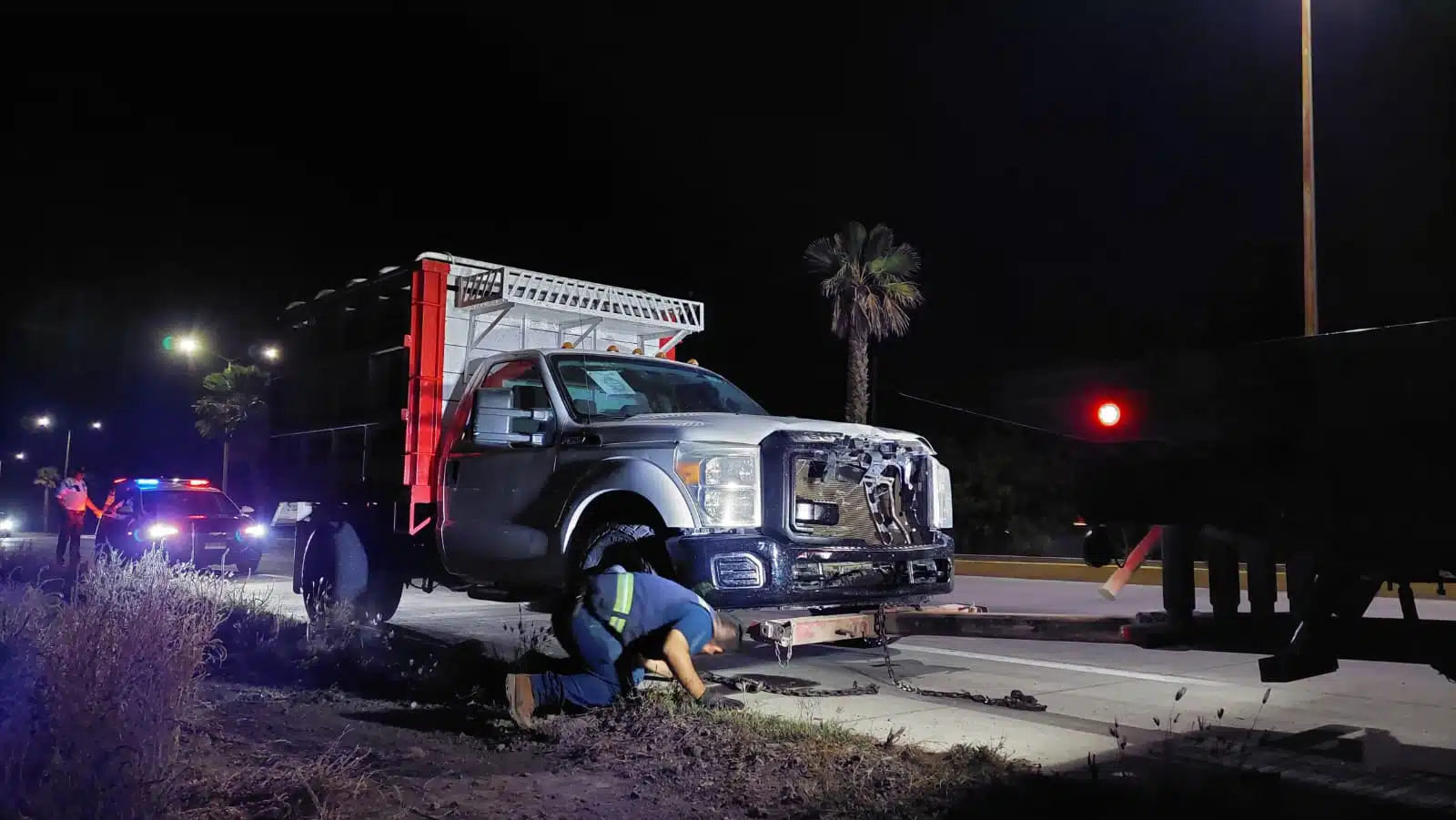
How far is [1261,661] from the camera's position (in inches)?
181

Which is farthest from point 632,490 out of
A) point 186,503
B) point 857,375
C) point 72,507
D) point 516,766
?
point 857,375

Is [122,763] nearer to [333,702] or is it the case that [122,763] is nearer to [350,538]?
[333,702]

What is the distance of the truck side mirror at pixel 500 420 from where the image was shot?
6.89 metres

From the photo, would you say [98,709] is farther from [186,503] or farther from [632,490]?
[186,503]

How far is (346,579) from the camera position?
30.1 ft

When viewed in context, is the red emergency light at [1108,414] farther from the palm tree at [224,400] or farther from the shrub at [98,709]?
the palm tree at [224,400]

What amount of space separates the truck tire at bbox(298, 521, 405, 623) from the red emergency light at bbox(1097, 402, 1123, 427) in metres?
6.67

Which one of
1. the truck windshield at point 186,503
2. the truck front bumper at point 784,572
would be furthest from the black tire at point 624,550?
the truck windshield at point 186,503

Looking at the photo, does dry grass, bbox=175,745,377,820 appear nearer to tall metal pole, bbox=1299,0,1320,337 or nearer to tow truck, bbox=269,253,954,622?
tow truck, bbox=269,253,954,622

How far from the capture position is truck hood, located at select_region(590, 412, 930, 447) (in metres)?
6.37

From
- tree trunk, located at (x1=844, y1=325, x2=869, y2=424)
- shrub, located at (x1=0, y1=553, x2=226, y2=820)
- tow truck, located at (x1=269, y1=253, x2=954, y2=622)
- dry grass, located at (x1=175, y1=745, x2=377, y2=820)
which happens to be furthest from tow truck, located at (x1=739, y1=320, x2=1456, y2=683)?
tree trunk, located at (x1=844, y1=325, x2=869, y2=424)

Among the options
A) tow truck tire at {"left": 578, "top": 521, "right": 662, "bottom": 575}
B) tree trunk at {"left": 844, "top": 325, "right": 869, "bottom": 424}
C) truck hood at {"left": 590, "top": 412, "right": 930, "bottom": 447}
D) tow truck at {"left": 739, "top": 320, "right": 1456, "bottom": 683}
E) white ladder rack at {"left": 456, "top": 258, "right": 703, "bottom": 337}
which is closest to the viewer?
tow truck at {"left": 739, "top": 320, "right": 1456, "bottom": 683}

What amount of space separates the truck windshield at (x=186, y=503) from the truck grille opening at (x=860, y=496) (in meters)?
13.5

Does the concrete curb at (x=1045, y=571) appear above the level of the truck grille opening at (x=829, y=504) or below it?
below
